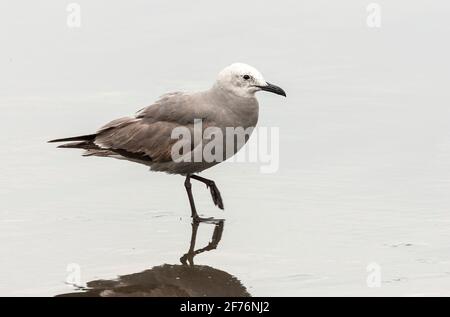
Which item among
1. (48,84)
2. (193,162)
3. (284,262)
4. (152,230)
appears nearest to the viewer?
(284,262)

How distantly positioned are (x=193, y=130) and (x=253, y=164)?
3.50 feet

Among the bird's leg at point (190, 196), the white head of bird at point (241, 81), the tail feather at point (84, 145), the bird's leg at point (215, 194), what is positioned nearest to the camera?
the bird's leg at point (190, 196)

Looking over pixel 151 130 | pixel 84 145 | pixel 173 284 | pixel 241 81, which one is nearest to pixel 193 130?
pixel 151 130

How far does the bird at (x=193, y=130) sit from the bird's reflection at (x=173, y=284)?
3.59 feet

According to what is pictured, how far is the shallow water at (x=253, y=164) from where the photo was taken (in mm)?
7590

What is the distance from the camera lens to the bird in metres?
8.74

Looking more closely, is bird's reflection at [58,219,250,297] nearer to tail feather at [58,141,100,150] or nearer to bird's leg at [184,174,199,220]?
bird's leg at [184,174,199,220]

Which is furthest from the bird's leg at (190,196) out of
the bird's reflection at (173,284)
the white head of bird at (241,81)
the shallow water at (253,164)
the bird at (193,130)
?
the bird's reflection at (173,284)

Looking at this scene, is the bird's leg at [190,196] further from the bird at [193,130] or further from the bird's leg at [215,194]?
the bird's leg at [215,194]

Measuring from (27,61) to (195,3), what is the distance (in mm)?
2326

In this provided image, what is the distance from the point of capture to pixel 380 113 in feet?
34.9

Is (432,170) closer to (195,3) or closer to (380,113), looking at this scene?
(380,113)

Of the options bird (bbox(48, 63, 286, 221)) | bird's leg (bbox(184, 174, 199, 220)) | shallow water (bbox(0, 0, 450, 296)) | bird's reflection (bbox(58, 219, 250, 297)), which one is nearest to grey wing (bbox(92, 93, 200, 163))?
bird (bbox(48, 63, 286, 221))
